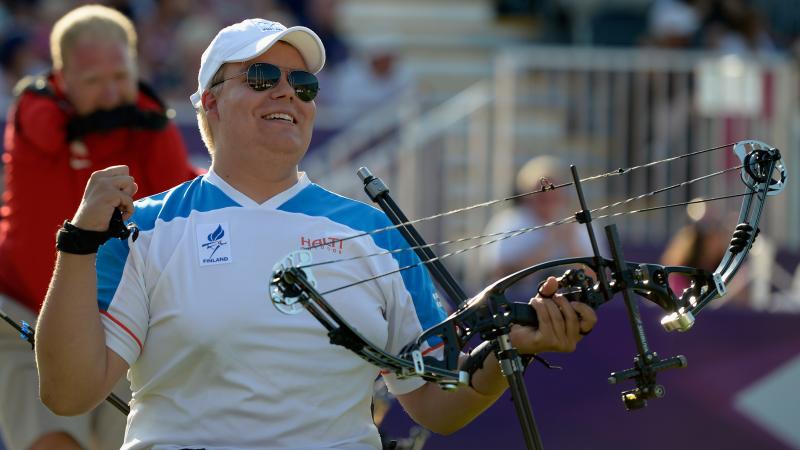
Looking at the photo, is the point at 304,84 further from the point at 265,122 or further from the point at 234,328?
the point at 234,328

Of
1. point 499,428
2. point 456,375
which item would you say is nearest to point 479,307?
point 456,375

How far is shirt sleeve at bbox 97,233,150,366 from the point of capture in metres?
3.81

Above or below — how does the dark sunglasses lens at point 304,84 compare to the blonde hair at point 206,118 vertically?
below

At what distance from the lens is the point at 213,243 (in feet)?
12.9

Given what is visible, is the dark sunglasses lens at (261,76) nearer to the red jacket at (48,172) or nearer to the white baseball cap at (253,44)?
the white baseball cap at (253,44)

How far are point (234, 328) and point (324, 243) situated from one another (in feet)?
1.10

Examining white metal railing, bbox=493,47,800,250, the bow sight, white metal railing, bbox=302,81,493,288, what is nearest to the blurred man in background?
the bow sight

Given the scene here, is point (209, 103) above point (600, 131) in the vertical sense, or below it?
below

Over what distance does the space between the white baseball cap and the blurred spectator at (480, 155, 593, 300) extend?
169 inches

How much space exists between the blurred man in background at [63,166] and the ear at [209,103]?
86 centimetres

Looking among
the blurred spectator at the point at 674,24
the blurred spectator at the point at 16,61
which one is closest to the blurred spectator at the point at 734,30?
the blurred spectator at the point at 674,24

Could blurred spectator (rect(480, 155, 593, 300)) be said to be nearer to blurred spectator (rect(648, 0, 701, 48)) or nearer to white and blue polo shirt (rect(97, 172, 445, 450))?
blurred spectator (rect(648, 0, 701, 48))

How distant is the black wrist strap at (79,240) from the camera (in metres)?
3.59

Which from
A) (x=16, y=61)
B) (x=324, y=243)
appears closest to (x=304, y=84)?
(x=324, y=243)
